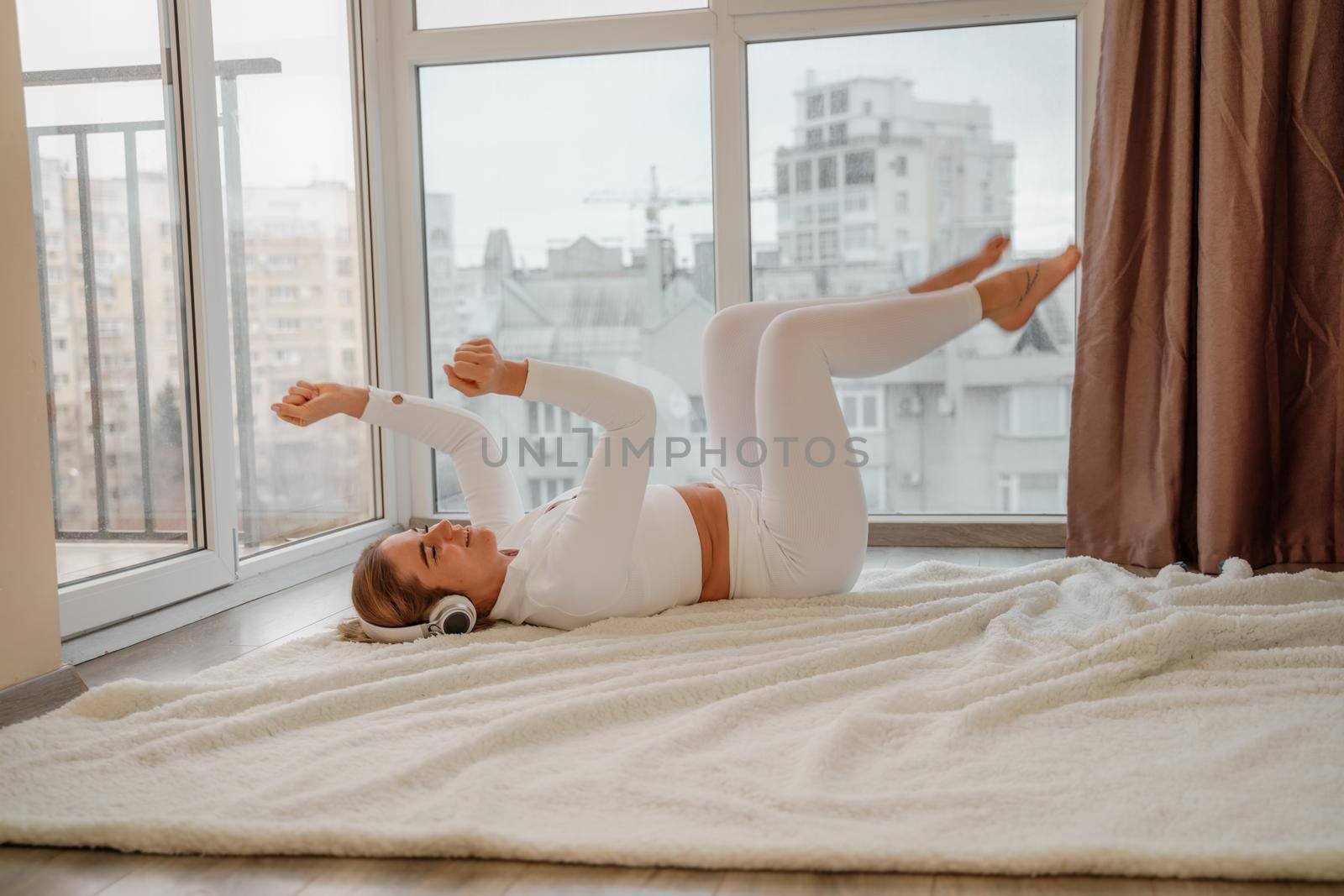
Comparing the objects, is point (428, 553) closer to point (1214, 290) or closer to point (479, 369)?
point (479, 369)

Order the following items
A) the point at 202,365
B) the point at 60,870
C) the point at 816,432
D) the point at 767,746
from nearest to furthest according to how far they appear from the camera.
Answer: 1. the point at 60,870
2. the point at 767,746
3. the point at 816,432
4. the point at 202,365

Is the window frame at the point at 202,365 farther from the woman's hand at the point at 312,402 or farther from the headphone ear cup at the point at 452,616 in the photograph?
the headphone ear cup at the point at 452,616

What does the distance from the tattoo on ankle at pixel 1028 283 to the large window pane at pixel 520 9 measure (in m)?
1.49

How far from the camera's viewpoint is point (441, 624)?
5.66ft

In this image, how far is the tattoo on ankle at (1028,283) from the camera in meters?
1.86

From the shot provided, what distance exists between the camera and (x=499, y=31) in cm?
302

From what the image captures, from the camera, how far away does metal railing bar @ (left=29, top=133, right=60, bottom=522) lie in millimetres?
1807

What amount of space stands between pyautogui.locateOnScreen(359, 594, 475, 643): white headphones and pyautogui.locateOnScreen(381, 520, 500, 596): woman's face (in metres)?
0.03

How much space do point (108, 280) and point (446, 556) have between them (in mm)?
902

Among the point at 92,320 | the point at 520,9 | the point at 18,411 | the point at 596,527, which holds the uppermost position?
the point at 520,9

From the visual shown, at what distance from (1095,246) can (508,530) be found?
1.52 meters

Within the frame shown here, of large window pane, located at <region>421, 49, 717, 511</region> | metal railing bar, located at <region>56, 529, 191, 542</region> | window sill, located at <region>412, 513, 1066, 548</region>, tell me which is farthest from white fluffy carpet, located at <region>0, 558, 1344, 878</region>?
large window pane, located at <region>421, 49, 717, 511</region>

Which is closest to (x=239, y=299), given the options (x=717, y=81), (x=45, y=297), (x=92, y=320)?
(x=92, y=320)

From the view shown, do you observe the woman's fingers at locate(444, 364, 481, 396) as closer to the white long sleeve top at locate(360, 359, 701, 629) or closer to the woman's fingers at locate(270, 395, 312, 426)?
the white long sleeve top at locate(360, 359, 701, 629)
